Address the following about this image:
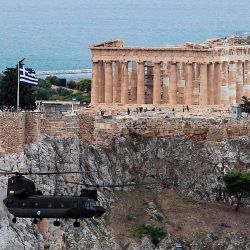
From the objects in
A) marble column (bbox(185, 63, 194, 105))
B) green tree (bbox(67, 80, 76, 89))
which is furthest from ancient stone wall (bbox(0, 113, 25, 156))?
green tree (bbox(67, 80, 76, 89))

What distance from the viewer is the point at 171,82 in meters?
117

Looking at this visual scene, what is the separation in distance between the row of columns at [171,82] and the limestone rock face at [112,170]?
36.9 feet

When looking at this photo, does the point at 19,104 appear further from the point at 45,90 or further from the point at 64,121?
the point at 45,90

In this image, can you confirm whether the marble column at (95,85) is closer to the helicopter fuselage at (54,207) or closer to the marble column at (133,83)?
the marble column at (133,83)

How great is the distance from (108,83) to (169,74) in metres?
4.70

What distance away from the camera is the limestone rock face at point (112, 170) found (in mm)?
93438

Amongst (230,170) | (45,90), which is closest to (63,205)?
(230,170)

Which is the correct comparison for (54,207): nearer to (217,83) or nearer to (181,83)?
(181,83)

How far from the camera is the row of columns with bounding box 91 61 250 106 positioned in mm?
117188

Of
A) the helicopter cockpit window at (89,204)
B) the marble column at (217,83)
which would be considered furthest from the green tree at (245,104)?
the helicopter cockpit window at (89,204)

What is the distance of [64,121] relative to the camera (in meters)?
101

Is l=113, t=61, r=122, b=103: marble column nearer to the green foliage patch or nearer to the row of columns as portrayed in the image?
the row of columns

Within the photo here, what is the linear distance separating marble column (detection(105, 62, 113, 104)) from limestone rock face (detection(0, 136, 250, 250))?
39.6ft

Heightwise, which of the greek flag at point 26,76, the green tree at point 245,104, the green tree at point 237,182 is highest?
the greek flag at point 26,76
